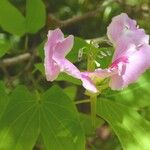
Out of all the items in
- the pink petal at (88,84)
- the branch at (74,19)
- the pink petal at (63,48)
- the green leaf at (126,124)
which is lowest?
the green leaf at (126,124)

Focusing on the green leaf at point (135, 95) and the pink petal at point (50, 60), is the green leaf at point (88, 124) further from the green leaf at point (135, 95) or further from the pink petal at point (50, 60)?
the pink petal at point (50, 60)

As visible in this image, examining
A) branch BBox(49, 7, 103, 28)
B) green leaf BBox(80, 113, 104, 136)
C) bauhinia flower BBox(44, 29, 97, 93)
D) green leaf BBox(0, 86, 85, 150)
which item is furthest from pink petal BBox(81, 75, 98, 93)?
branch BBox(49, 7, 103, 28)

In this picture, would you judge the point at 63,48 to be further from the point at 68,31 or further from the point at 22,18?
the point at 68,31

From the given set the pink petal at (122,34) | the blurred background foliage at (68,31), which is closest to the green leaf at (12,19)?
the blurred background foliage at (68,31)

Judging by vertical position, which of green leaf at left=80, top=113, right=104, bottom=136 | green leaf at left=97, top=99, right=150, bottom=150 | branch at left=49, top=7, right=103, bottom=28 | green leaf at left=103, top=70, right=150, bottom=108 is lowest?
green leaf at left=80, top=113, right=104, bottom=136

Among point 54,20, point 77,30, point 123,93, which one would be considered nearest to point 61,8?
point 77,30

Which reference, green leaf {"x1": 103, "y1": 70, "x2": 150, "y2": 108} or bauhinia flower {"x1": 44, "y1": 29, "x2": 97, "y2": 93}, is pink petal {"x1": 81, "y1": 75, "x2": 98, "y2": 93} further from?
green leaf {"x1": 103, "y1": 70, "x2": 150, "y2": 108}

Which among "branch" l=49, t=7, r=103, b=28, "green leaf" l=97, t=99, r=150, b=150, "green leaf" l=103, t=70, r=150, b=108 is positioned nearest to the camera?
"green leaf" l=97, t=99, r=150, b=150
